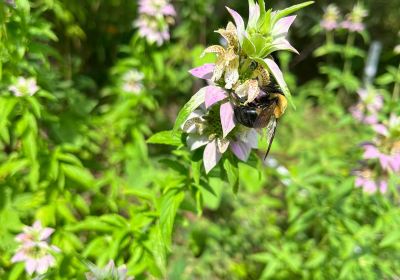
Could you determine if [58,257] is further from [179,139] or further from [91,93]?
[91,93]

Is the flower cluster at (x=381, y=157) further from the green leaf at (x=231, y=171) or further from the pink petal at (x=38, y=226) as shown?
the pink petal at (x=38, y=226)

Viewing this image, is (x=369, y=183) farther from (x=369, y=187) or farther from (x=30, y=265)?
(x=30, y=265)

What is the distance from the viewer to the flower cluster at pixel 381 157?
8.52 ft

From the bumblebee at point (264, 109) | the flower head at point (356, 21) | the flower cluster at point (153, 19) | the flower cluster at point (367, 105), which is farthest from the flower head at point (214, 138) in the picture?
the flower head at point (356, 21)

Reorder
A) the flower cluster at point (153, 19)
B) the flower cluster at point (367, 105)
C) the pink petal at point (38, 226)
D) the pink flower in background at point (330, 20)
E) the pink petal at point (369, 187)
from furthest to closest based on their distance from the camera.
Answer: the pink flower in background at point (330, 20)
the flower cluster at point (367, 105)
the flower cluster at point (153, 19)
the pink petal at point (369, 187)
the pink petal at point (38, 226)

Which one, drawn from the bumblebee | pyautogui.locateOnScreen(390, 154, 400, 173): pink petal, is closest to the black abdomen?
the bumblebee

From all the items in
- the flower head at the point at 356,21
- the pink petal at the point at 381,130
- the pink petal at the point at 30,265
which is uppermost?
the flower head at the point at 356,21

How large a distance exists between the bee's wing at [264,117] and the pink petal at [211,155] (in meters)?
0.28

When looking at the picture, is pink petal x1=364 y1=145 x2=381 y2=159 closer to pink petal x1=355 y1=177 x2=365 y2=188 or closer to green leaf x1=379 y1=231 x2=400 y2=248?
pink petal x1=355 y1=177 x2=365 y2=188

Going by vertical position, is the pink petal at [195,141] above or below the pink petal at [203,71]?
below

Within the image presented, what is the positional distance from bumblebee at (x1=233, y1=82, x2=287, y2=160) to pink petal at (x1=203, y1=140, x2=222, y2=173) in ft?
0.70

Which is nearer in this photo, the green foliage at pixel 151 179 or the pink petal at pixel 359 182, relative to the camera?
the green foliage at pixel 151 179

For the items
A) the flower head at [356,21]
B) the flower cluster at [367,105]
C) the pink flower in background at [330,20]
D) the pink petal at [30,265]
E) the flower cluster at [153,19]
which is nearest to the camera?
the pink petal at [30,265]

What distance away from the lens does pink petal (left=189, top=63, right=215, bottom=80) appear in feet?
5.29
